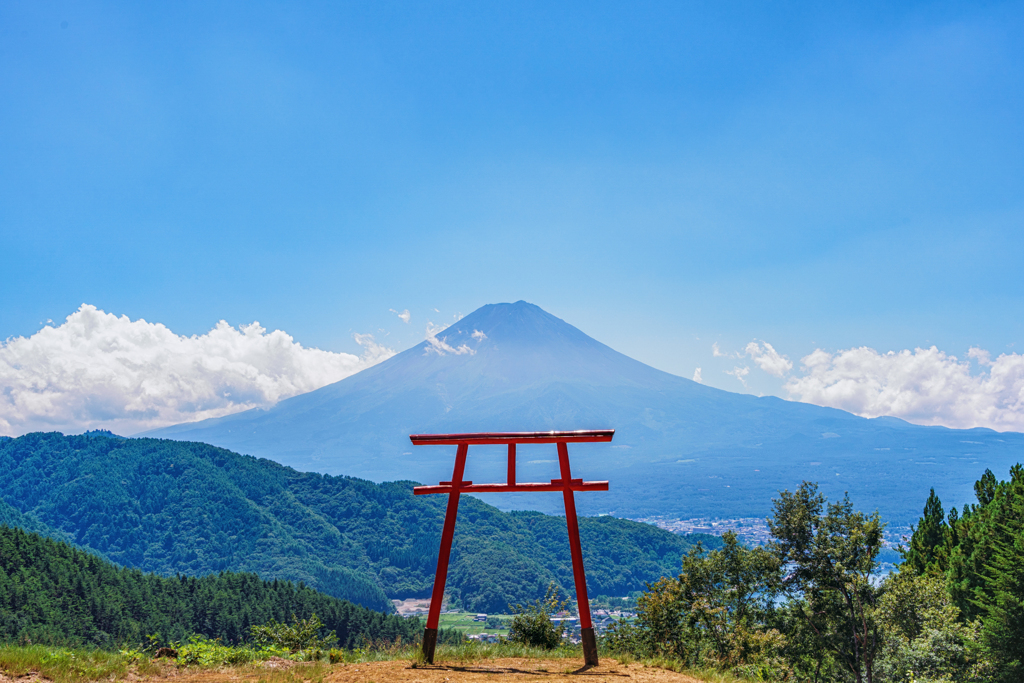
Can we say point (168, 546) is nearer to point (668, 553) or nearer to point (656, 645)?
point (668, 553)

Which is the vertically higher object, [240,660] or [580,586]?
[580,586]

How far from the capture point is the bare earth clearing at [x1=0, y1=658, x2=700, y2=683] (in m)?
7.43

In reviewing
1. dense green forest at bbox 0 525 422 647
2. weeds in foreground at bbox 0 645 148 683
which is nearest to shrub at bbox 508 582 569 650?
weeds in foreground at bbox 0 645 148 683

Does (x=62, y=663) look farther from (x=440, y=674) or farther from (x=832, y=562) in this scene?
(x=832, y=562)

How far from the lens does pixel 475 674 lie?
Result: 782 centimetres

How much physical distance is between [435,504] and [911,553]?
158595mm

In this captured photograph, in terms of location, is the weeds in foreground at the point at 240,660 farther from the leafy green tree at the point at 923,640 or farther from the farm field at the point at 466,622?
the farm field at the point at 466,622

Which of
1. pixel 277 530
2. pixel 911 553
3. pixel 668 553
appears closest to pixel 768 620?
pixel 911 553

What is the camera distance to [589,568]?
151 m

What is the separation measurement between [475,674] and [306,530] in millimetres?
176940

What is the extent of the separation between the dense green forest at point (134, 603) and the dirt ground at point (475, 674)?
65.3m

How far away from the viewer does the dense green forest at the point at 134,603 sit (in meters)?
65.5

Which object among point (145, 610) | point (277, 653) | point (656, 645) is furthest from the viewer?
point (145, 610)

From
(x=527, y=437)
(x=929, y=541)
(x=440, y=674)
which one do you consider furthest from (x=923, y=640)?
(x=929, y=541)
